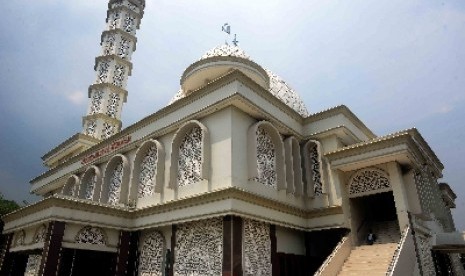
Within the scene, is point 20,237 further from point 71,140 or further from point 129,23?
point 129,23

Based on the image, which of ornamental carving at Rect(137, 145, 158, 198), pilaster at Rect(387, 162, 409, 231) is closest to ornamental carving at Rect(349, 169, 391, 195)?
pilaster at Rect(387, 162, 409, 231)

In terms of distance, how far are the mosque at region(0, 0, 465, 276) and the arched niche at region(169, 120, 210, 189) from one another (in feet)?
0.16

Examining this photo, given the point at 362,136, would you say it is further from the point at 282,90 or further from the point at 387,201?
the point at 282,90

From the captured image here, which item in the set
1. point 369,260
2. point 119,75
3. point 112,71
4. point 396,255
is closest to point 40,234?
point 369,260

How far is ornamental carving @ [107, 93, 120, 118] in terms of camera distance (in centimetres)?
2442

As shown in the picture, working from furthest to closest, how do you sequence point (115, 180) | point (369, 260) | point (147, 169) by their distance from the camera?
point (115, 180), point (147, 169), point (369, 260)

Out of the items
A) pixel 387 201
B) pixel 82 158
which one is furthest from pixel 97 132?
pixel 387 201

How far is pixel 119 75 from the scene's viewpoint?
25.7 metres

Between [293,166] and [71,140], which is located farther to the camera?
[71,140]

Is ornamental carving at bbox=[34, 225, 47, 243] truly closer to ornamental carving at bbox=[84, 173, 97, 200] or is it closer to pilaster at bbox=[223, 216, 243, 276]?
ornamental carving at bbox=[84, 173, 97, 200]

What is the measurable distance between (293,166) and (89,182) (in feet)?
37.1

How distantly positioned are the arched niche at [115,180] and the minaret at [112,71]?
714 centimetres

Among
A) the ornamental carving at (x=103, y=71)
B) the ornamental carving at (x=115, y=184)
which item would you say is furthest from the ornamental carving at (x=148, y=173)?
the ornamental carving at (x=103, y=71)

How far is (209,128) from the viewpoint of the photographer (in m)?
12.5
